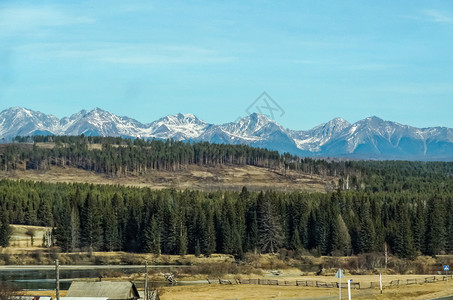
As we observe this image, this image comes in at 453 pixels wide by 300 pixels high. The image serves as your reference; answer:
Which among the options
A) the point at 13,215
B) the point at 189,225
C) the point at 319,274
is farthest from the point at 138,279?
the point at 13,215

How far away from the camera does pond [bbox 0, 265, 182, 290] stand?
11094 centimetres

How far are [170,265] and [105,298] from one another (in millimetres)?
72464

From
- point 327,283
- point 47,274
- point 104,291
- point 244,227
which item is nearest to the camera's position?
point 104,291

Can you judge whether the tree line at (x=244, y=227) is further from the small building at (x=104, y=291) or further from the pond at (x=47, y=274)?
the small building at (x=104, y=291)

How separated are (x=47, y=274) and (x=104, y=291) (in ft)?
166

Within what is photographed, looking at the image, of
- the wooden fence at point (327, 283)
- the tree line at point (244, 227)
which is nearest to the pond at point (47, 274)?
the tree line at point (244, 227)

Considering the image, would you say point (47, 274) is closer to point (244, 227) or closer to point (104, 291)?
point (104, 291)

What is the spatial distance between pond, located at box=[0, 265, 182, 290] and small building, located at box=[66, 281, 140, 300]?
22053mm

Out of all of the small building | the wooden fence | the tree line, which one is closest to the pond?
the small building

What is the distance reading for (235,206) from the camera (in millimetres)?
181000

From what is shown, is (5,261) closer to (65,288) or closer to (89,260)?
(89,260)

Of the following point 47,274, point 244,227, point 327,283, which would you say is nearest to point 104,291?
point 327,283

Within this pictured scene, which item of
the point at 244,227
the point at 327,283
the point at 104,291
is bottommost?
the point at 327,283

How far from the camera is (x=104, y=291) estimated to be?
84.5 meters
